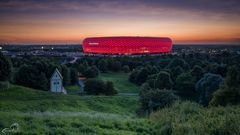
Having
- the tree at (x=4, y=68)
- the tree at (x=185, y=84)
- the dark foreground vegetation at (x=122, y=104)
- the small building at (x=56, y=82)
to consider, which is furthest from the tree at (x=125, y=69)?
the tree at (x=4, y=68)

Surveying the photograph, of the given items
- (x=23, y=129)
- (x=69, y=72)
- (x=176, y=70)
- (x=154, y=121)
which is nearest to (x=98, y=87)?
(x=69, y=72)

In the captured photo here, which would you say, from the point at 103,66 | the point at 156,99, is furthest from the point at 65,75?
the point at 103,66

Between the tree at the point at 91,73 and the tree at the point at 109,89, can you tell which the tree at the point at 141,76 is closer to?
the tree at the point at 91,73

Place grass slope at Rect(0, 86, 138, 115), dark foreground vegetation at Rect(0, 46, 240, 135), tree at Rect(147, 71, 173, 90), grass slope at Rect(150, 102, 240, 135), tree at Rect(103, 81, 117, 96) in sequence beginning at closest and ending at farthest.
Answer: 1. grass slope at Rect(150, 102, 240, 135)
2. dark foreground vegetation at Rect(0, 46, 240, 135)
3. grass slope at Rect(0, 86, 138, 115)
4. tree at Rect(103, 81, 117, 96)
5. tree at Rect(147, 71, 173, 90)

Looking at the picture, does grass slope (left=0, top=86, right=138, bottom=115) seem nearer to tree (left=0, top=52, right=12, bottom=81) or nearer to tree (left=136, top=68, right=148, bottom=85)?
tree (left=0, top=52, right=12, bottom=81)

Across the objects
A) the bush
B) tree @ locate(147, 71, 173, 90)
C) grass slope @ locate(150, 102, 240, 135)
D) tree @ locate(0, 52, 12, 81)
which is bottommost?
tree @ locate(147, 71, 173, 90)

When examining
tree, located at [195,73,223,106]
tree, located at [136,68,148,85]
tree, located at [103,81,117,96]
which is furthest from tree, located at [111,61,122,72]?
tree, located at [195,73,223,106]

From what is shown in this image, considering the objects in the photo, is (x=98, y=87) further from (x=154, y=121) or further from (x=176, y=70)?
(x=154, y=121)
